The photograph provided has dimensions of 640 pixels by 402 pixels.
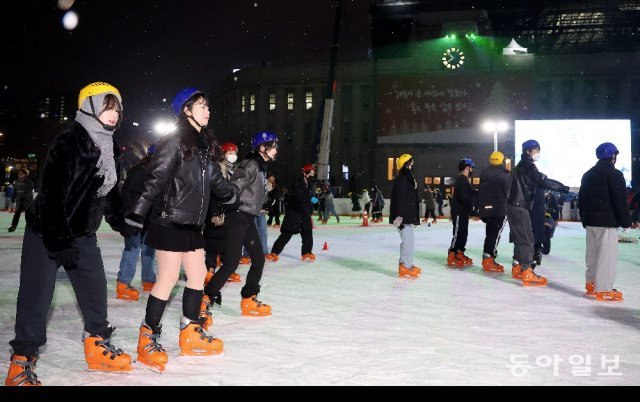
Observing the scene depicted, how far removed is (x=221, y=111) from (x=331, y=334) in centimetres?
6546

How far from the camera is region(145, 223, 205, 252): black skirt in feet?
12.8

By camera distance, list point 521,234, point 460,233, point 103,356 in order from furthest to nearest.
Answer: point 460,233 → point 521,234 → point 103,356

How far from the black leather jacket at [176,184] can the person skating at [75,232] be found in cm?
20

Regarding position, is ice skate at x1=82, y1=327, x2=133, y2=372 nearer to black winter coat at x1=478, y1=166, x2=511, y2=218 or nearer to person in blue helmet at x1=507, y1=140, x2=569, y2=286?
person in blue helmet at x1=507, y1=140, x2=569, y2=286

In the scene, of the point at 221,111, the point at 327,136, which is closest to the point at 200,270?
the point at 327,136

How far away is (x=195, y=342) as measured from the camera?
13.8ft

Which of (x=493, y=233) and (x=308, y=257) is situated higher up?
(x=493, y=233)

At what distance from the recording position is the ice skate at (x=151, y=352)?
382 centimetres

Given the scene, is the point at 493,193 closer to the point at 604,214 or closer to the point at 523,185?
the point at 523,185

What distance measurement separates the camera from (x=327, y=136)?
31.6 metres

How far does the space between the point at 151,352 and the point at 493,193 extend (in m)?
6.61

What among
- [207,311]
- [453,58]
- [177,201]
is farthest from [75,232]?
→ [453,58]

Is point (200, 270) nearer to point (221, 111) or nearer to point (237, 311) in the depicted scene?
point (237, 311)

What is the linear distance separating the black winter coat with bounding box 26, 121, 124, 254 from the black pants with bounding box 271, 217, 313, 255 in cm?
672
